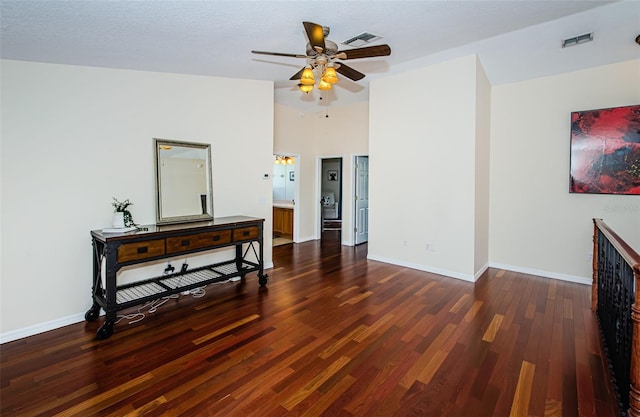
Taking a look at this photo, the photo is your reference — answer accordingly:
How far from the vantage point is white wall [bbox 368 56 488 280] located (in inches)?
163

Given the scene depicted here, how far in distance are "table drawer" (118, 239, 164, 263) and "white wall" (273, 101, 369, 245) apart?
364cm

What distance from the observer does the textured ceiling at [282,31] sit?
2279 mm

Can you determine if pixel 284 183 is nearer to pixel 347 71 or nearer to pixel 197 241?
pixel 197 241

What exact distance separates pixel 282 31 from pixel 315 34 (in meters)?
0.68

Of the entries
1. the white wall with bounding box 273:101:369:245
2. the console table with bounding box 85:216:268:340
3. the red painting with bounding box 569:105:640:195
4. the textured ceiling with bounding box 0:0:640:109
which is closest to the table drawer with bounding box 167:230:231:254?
the console table with bounding box 85:216:268:340

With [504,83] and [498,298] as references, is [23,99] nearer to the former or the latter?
[498,298]

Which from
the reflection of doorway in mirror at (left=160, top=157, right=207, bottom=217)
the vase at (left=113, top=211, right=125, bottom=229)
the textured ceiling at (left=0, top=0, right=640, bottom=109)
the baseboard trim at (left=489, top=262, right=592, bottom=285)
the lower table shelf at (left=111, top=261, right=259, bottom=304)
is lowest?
the baseboard trim at (left=489, top=262, right=592, bottom=285)

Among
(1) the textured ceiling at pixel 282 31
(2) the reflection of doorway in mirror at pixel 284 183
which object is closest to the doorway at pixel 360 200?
(1) the textured ceiling at pixel 282 31

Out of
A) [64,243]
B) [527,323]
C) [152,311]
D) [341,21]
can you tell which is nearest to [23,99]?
[64,243]

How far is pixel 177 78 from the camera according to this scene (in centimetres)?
362

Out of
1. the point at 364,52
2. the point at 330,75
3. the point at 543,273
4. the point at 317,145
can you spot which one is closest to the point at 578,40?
the point at 364,52

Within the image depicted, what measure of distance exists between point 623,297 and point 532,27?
280 centimetres

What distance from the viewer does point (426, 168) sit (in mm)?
4527

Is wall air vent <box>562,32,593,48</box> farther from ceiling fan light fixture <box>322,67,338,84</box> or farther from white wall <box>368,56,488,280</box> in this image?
ceiling fan light fixture <box>322,67,338,84</box>
